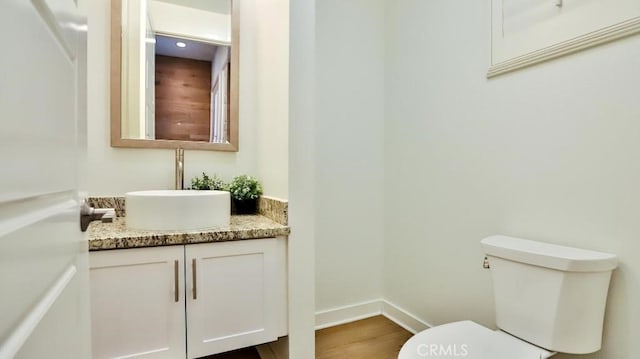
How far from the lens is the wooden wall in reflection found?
70.7 inches

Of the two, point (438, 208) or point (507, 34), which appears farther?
point (438, 208)

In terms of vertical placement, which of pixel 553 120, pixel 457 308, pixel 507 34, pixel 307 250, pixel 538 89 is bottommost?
pixel 457 308

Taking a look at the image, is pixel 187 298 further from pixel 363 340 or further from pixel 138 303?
pixel 363 340

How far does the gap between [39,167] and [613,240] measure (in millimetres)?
1614

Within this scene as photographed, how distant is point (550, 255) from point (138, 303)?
1524mm

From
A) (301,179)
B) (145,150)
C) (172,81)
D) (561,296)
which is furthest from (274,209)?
(561,296)

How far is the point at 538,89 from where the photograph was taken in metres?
1.41

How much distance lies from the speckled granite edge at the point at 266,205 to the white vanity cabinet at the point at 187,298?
14 cm

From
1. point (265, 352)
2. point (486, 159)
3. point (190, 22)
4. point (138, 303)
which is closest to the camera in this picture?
point (138, 303)

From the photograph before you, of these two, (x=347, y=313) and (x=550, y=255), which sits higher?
(x=550, y=255)

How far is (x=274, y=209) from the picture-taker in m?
1.63

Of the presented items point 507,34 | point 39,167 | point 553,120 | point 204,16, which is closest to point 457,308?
point 553,120

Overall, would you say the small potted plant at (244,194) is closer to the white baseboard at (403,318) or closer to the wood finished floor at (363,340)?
the wood finished floor at (363,340)

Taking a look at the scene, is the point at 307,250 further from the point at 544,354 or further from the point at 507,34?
the point at 507,34
